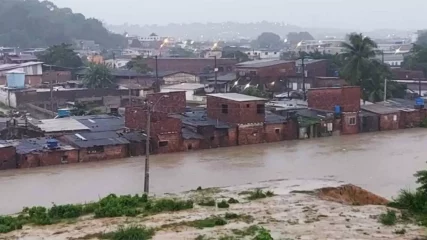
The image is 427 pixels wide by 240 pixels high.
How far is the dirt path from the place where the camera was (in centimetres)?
783

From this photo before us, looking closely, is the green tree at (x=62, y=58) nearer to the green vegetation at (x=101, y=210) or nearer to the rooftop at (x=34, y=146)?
the rooftop at (x=34, y=146)

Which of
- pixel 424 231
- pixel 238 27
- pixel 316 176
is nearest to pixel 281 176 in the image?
pixel 316 176

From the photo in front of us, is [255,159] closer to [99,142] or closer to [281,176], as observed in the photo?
[281,176]

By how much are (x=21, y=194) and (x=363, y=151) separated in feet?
27.8

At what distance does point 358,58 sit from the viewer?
24.2m

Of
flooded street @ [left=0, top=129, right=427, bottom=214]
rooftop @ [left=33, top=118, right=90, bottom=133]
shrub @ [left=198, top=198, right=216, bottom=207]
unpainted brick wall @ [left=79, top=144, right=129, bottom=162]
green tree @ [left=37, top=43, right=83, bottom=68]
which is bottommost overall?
flooded street @ [left=0, top=129, right=427, bottom=214]

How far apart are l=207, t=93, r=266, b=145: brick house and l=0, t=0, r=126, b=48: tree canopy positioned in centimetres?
3993

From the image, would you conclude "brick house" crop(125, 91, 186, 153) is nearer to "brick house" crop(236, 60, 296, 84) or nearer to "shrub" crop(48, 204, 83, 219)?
"shrub" crop(48, 204, 83, 219)

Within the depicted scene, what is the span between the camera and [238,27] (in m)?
191

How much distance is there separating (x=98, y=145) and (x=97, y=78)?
40.1 ft

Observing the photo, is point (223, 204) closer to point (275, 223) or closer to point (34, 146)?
point (275, 223)

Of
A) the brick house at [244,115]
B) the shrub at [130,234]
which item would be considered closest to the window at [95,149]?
the brick house at [244,115]

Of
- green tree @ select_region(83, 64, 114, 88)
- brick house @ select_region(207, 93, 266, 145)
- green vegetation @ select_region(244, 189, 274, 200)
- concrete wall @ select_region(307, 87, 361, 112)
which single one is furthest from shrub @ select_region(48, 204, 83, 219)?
green tree @ select_region(83, 64, 114, 88)

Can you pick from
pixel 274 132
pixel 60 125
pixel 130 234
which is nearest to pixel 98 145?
pixel 60 125
